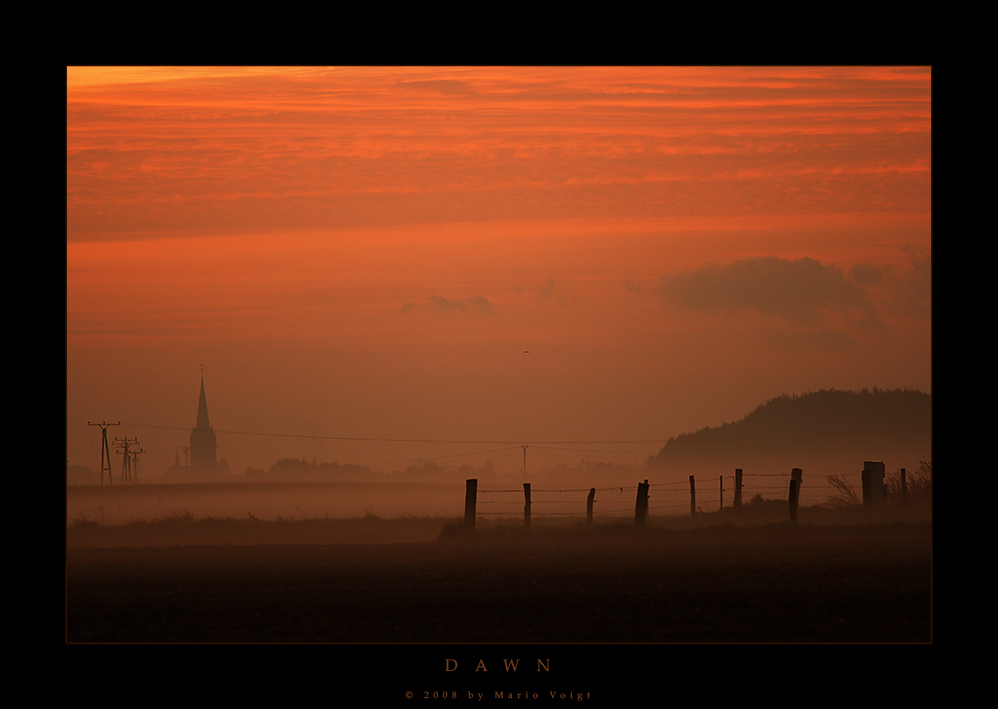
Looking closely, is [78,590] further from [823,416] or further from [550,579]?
[823,416]

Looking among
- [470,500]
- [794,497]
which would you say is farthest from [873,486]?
[470,500]

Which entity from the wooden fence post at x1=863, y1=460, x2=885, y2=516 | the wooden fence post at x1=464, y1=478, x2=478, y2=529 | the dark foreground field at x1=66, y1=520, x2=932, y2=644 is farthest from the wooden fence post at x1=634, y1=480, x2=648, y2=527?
the wooden fence post at x1=863, y1=460, x2=885, y2=516

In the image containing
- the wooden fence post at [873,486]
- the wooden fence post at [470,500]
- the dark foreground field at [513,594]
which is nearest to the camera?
the dark foreground field at [513,594]

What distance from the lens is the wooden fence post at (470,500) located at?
20109mm

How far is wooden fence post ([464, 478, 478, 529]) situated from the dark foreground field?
2694mm

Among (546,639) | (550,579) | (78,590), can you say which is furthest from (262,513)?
(546,639)

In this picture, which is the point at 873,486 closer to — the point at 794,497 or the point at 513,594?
the point at 794,497

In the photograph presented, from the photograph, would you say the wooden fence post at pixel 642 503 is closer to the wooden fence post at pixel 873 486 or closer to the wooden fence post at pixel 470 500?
the wooden fence post at pixel 470 500

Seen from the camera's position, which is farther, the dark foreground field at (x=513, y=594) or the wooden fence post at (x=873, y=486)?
the wooden fence post at (x=873, y=486)

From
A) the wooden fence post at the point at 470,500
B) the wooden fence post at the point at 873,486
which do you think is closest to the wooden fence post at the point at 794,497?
the wooden fence post at the point at 873,486

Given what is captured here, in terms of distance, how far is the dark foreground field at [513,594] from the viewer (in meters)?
9.72

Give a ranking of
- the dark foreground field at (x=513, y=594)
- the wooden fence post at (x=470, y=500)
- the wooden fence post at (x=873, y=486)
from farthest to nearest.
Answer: the wooden fence post at (x=873, y=486)
the wooden fence post at (x=470, y=500)
the dark foreground field at (x=513, y=594)

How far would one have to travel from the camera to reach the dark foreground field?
31.9 feet

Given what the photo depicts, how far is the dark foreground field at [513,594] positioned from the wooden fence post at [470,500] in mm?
2694
